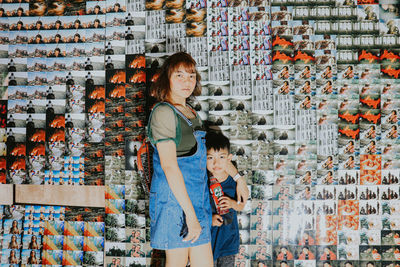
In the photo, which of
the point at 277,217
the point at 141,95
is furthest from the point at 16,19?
the point at 277,217

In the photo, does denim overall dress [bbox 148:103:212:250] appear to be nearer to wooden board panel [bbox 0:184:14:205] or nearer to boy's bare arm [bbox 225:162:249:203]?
boy's bare arm [bbox 225:162:249:203]

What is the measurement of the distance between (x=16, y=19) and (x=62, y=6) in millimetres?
453

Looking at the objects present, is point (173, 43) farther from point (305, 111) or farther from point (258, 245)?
point (258, 245)

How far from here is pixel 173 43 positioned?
2.82m

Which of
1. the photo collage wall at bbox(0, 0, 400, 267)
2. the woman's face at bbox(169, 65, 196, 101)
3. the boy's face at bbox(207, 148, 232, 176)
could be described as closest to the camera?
the woman's face at bbox(169, 65, 196, 101)

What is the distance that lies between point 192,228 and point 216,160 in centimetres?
64

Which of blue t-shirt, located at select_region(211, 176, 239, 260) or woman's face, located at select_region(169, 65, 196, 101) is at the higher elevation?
woman's face, located at select_region(169, 65, 196, 101)

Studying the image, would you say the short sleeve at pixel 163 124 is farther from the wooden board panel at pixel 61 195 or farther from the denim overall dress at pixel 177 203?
the wooden board panel at pixel 61 195

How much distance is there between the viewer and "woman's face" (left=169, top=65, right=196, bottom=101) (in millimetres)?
2113

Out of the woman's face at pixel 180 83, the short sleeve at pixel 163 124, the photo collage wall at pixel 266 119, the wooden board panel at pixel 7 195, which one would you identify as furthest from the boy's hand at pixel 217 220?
the wooden board panel at pixel 7 195

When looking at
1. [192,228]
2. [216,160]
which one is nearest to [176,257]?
[192,228]

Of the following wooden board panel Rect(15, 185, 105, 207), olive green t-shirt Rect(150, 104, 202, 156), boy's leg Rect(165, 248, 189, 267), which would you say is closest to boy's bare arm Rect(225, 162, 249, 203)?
olive green t-shirt Rect(150, 104, 202, 156)

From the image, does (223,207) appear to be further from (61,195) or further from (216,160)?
(61,195)

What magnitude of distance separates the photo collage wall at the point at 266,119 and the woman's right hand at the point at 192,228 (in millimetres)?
935
